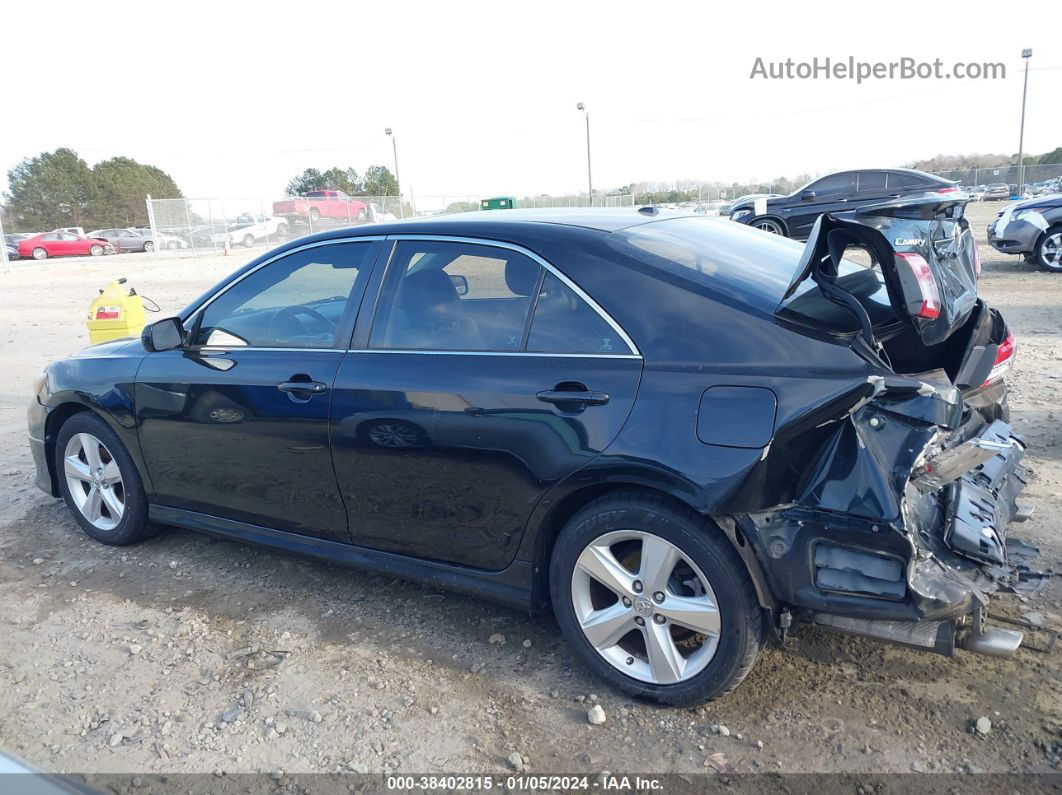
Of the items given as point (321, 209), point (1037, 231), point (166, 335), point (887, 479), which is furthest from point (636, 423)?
point (321, 209)

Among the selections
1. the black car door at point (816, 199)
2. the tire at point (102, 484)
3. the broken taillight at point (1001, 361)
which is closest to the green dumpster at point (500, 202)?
the black car door at point (816, 199)

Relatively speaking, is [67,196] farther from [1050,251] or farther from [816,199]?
[1050,251]

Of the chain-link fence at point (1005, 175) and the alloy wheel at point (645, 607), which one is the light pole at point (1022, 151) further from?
the alloy wheel at point (645, 607)

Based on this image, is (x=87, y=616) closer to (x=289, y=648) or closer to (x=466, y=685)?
(x=289, y=648)

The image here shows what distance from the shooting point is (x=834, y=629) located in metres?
2.71

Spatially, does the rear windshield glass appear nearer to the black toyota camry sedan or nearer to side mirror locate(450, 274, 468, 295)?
the black toyota camry sedan

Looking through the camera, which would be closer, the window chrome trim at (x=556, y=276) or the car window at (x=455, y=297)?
the window chrome trim at (x=556, y=276)

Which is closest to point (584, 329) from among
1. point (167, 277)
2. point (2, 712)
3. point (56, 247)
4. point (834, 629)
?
point (834, 629)

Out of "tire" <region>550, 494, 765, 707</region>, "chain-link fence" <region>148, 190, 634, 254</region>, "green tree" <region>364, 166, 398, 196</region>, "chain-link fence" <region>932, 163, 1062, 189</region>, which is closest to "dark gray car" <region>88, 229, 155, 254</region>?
"chain-link fence" <region>148, 190, 634, 254</region>

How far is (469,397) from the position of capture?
3.15 m

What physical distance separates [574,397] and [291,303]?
1778 mm

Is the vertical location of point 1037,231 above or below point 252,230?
below

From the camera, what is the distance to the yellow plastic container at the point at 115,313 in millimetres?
7672

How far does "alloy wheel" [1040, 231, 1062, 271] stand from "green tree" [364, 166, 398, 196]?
52123 mm
